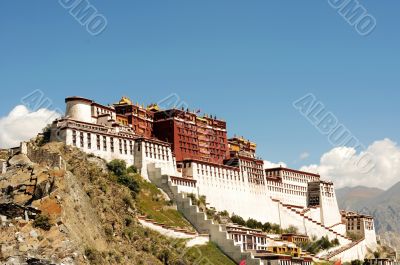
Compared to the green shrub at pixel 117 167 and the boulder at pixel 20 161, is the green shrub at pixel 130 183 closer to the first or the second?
the green shrub at pixel 117 167

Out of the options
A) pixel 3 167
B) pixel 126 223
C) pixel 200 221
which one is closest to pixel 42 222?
pixel 3 167

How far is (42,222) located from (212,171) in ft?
211

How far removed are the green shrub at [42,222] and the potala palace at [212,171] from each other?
3867 centimetres

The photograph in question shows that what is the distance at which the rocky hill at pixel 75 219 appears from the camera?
76.2 metres

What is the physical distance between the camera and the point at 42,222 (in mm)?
77875

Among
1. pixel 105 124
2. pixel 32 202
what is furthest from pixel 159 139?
pixel 32 202

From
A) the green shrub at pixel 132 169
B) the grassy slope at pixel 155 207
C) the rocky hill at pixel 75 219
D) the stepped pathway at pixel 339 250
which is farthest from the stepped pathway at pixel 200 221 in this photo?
the stepped pathway at pixel 339 250

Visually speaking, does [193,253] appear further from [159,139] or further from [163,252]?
[159,139]

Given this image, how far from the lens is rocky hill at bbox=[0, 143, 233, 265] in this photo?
250ft

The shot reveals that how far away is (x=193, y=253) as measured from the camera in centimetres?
11019

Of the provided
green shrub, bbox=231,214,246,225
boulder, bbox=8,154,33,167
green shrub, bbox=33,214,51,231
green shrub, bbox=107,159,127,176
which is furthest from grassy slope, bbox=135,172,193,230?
green shrub, bbox=33,214,51,231

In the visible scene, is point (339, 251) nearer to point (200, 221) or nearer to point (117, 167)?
point (200, 221)

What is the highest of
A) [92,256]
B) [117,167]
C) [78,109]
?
[78,109]

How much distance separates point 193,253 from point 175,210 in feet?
44.5
